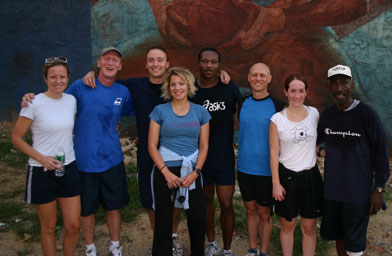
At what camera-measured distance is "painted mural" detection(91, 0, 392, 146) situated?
22.9ft

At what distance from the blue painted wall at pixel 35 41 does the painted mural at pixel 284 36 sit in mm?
1317

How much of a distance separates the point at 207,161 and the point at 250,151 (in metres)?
0.48

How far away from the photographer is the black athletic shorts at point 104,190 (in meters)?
3.28

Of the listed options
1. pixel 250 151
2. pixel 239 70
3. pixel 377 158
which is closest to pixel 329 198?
pixel 377 158

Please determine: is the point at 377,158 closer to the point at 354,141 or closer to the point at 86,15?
the point at 354,141

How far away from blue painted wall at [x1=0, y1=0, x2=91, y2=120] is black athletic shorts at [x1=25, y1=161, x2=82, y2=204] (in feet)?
18.6

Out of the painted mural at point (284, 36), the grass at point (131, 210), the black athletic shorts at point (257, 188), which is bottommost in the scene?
the grass at point (131, 210)

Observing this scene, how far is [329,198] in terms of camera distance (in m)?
2.91

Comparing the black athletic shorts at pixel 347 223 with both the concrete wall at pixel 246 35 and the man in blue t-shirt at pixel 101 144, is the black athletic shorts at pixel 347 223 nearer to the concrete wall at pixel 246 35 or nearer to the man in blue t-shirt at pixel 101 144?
the man in blue t-shirt at pixel 101 144

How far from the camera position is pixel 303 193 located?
119 inches

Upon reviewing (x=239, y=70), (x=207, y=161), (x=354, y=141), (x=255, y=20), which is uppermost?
(x=255, y=20)

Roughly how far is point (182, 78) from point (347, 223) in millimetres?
1920

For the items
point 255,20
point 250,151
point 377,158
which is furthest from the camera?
point 255,20

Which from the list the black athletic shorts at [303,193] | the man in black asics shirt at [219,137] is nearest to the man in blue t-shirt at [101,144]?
the man in black asics shirt at [219,137]
